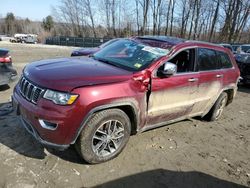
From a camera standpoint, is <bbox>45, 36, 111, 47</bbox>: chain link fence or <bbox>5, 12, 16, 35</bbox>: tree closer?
<bbox>45, 36, 111, 47</bbox>: chain link fence

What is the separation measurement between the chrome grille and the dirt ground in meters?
0.90

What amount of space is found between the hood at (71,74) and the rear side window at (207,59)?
5.73 feet

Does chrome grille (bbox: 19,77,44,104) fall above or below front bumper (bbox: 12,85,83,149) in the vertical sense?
above

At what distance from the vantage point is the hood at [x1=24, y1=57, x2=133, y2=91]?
10.1 ft

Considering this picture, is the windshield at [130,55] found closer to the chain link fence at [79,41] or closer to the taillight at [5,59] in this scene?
the taillight at [5,59]

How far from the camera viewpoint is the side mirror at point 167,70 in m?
3.75

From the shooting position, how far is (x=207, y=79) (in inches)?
187

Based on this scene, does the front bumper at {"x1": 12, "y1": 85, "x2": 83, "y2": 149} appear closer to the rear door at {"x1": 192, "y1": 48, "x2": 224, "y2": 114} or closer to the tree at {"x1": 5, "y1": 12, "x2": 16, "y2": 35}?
the rear door at {"x1": 192, "y1": 48, "x2": 224, "y2": 114}

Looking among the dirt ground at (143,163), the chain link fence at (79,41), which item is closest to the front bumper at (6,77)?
the dirt ground at (143,163)

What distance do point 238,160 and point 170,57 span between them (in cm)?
204

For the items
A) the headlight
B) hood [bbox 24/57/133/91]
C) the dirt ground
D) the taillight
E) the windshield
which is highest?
the windshield

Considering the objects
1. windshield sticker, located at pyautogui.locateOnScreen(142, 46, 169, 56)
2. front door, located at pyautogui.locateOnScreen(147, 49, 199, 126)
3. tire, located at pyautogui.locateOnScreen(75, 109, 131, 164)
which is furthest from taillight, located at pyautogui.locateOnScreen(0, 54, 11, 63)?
front door, located at pyautogui.locateOnScreen(147, 49, 199, 126)

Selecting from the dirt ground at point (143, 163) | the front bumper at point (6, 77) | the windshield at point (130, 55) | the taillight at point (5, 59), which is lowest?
the dirt ground at point (143, 163)

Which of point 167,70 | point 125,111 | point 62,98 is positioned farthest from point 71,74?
point 167,70
